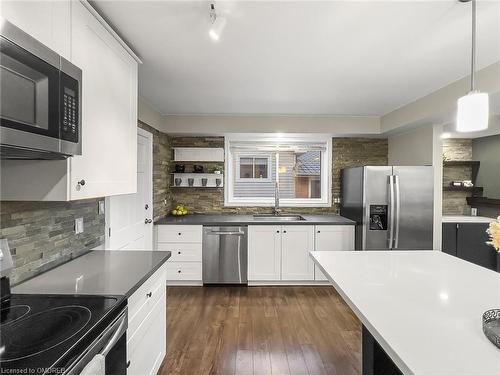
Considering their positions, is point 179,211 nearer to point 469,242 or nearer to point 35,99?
point 35,99

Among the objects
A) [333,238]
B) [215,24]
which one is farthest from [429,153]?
[215,24]

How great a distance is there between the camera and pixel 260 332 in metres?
2.72

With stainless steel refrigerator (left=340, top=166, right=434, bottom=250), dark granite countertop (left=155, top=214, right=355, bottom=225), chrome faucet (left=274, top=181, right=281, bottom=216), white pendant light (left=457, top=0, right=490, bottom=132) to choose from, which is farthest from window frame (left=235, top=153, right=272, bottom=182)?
white pendant light (left=457, top=0, right=490, bottom=132)

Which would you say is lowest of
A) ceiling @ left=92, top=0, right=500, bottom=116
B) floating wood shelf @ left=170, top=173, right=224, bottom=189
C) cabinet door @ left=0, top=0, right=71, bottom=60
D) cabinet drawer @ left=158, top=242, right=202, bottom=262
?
cabinet drawer @ left=158, top=242, right=202, bottom=262

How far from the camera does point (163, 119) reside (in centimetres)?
410

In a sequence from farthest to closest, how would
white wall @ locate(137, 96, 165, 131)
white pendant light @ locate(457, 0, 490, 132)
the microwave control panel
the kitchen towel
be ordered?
1. white wall @ locate(137, 96, 165, 131)
2. white pendant light @ locate(457, 0, 490, 132)
3. the microwave control panel
4. the kitchen towel

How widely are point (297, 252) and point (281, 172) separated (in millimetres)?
1382

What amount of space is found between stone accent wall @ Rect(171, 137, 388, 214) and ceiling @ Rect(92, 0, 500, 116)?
126 centimetres

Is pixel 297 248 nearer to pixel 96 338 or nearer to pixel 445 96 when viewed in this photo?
pixel 445 96

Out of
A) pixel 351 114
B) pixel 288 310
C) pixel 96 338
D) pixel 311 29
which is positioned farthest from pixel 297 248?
pixel 96 338

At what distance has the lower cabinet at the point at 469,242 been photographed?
389 cm

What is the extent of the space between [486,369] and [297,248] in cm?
307

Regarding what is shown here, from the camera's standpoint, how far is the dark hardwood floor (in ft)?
7.33

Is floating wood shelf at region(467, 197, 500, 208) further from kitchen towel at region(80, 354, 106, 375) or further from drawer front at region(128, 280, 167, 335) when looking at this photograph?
kitchen towel at region(80, 354, 106, 375)
